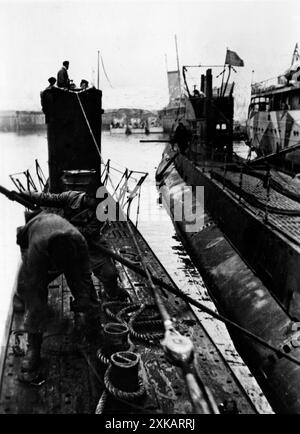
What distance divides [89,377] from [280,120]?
20141 millimetres

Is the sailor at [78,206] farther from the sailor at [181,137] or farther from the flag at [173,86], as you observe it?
the flag at [173,86]

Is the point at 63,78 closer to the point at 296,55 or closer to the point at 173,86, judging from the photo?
the point at 296,55

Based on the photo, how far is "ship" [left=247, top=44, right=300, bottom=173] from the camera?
2041cm

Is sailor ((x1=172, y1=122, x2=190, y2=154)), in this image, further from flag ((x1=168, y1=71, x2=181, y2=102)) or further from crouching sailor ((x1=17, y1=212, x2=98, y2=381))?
flag ((x1=168, y1=71, x2=181, y2=102))

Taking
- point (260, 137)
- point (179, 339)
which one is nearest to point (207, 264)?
point (179, 339)

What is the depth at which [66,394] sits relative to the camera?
419 centimetres

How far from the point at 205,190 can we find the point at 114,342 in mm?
9639

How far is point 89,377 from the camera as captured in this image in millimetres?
4496

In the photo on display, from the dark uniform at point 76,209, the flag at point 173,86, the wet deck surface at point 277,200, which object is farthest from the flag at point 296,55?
the flag at point 173,86

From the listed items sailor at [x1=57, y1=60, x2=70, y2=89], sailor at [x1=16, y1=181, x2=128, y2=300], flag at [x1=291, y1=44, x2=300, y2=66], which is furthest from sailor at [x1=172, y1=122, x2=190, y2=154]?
sailor at [x1=16, y1=181, x2=128, y2=300]

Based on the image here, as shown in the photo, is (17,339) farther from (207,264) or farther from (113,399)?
(207,264)

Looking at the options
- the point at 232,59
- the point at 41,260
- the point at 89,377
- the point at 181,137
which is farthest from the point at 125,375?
the point at 181,137

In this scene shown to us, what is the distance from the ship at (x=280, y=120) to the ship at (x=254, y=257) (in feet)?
16.7

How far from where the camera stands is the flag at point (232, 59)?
62.6 ft
